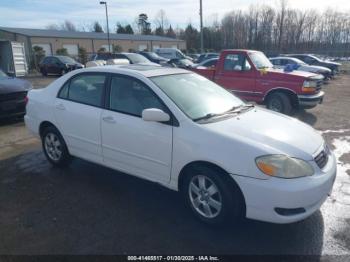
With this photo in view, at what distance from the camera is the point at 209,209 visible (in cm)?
324

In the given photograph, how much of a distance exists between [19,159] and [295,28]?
56944mm

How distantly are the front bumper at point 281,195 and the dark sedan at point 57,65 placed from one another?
22.8 m

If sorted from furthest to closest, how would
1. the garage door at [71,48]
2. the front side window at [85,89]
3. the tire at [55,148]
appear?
the garage door at [71,48], the tire at [55,148], the front side window at [85,89]

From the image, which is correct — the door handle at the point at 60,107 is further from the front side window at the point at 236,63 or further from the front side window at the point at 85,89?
the front side window at the point at 236,63

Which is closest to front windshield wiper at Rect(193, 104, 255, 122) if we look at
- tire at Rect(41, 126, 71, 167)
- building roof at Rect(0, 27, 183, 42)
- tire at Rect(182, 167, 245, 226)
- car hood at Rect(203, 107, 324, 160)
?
car hood at Rect(203, 107, 324, 160)

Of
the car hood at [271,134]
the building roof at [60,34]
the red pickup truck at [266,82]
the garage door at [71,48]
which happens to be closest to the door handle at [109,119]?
the car hood at [271,134]

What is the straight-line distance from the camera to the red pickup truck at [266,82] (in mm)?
8352

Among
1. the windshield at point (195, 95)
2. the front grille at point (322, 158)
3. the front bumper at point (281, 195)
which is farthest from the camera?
the windshield at point (195, 95)

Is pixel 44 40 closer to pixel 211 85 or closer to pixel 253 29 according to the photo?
pixel 253 29

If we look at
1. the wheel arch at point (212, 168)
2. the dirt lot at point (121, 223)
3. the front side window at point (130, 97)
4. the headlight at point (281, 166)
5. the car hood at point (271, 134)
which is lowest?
the dirt lot at point (121, 223)

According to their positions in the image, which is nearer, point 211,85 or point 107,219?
point 107,219

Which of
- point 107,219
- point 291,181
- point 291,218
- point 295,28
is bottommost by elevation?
point 107,219

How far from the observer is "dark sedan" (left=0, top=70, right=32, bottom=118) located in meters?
7.76

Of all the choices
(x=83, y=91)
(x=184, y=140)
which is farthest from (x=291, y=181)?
(x=83, y=91)
